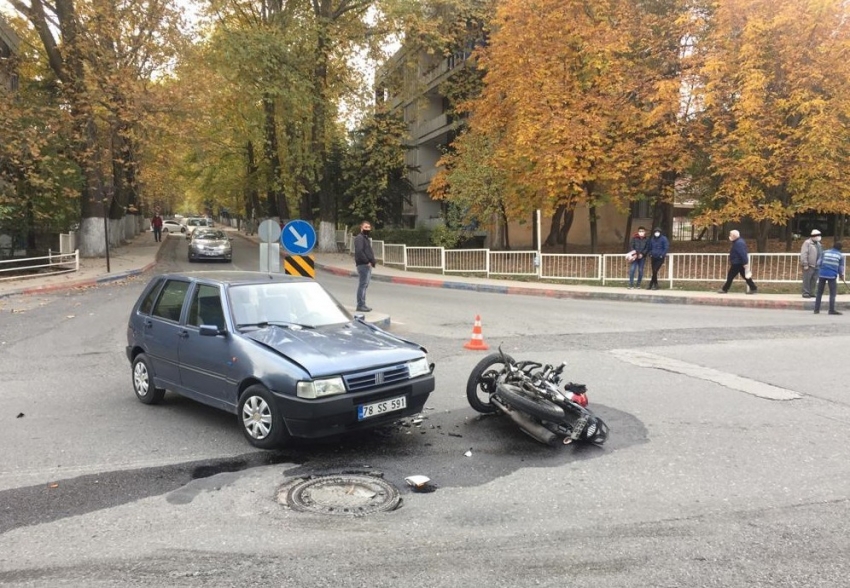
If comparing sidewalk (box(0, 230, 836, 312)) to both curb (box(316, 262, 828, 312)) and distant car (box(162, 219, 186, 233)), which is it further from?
distant car (box(162, 219, 186, 233))

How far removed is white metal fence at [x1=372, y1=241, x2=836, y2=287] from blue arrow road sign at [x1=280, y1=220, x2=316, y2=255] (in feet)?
38.4

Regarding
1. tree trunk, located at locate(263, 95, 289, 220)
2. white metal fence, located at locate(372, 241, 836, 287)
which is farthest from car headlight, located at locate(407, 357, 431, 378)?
tree trunk, located at locate(263, 95, 289, 220)

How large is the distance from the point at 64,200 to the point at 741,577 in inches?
1174

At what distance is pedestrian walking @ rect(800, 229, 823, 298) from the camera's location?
14.8 metres

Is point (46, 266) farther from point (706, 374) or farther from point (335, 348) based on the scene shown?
point (706, 374)

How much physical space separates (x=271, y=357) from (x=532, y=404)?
2256mm

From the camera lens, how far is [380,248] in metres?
26.8

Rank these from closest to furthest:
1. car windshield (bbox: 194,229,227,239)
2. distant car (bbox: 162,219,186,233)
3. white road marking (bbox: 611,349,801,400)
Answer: white road marking (bbox: 611,349,801,400), car windshield (bbox: 194,229,227,239), distant car (bbox: 162,219,186,233)

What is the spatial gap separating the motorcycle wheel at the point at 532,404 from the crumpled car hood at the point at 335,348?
86cm

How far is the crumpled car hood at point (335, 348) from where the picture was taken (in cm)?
496

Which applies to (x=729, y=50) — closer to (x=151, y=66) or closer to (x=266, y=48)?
(x=266, y=48)

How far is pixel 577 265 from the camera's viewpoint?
20.4 meters

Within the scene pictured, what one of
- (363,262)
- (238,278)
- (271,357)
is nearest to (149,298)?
(238,278)

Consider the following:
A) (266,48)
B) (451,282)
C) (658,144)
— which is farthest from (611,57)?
(266,48)
